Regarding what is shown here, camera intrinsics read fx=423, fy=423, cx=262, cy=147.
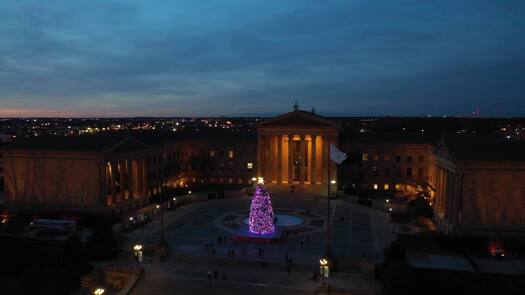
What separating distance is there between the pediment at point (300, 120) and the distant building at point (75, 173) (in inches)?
1111

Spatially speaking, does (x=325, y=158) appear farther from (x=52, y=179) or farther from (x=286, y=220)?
(x=52, y=179)

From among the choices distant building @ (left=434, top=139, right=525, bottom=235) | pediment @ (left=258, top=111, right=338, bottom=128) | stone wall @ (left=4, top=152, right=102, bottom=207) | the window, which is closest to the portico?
pediment @ (left=258, top=111, right=338, bottom=128)

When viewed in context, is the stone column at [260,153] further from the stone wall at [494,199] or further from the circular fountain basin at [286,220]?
the stone wall at [494,199]

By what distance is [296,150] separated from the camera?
84562mm

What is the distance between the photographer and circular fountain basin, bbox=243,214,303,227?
55.0 metres

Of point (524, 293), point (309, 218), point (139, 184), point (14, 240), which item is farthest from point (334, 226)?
point (14, 240)

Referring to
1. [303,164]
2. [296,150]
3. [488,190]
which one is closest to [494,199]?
[488,190]

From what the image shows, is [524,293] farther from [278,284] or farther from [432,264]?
[278,284]

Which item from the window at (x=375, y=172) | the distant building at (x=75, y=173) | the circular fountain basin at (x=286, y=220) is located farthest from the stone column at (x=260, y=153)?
the distant building at (x=75, y=173)

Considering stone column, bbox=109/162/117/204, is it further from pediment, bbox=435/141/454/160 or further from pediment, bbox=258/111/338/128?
pediment, bbox=435/141/454/160

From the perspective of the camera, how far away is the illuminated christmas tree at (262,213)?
48.8 meters

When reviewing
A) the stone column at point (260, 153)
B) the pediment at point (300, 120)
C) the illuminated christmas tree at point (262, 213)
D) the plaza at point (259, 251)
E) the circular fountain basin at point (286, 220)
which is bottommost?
the plaza at point (259, 251)

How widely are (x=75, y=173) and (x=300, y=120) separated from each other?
41014 millimetres

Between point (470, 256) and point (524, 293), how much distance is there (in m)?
7.37
